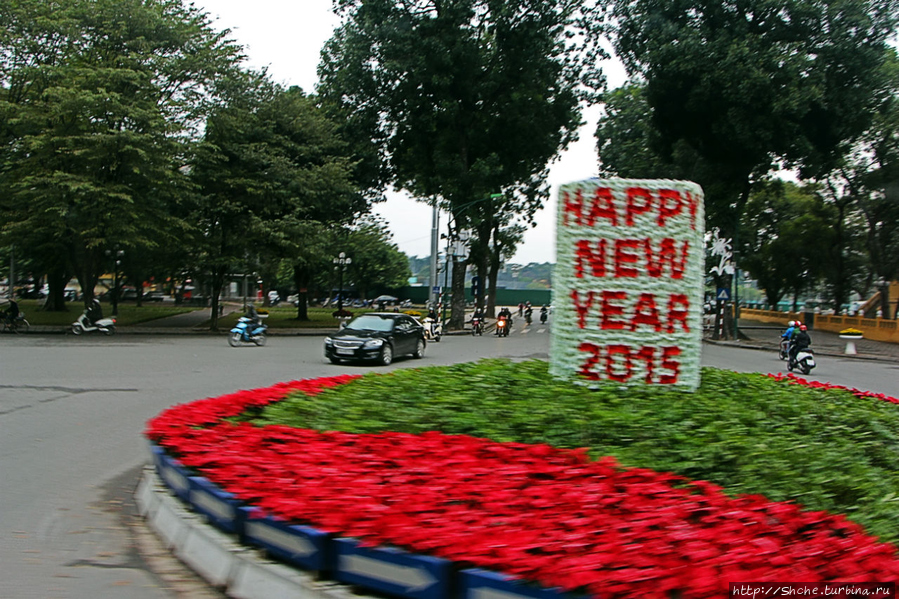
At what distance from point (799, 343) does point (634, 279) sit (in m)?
15.4

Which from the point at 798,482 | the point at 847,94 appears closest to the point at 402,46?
the point at 847,94

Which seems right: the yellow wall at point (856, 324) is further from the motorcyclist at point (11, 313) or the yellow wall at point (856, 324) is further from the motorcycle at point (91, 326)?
the motorcyclist at point (11, 313)

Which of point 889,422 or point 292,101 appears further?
point 292,101

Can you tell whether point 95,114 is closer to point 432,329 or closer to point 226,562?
point 432,329

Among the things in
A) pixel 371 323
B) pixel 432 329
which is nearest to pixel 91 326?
pixel 432 329

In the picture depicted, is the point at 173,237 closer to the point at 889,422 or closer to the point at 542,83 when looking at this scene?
the point at 542,83

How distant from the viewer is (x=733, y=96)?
94.8 feet

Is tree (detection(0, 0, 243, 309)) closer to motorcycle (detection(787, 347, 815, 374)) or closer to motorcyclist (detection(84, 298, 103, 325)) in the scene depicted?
motorcyclist (detection(84, 298, 103, 325))

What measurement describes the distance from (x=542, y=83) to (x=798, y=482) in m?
35.1

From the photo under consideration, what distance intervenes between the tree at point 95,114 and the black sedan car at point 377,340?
12018 mm

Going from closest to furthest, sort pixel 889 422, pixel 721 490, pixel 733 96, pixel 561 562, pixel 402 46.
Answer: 1. pixel 561 562
2. pixel 721 490
3. pixel 889 422
4. pixel 733 96
5. pixel 402 46

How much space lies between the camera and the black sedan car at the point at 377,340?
18.7 meters

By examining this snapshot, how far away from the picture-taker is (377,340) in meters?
19.1

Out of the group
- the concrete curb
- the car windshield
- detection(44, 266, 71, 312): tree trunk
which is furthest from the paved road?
detection(44, 266, 71, 312): tree trunk
